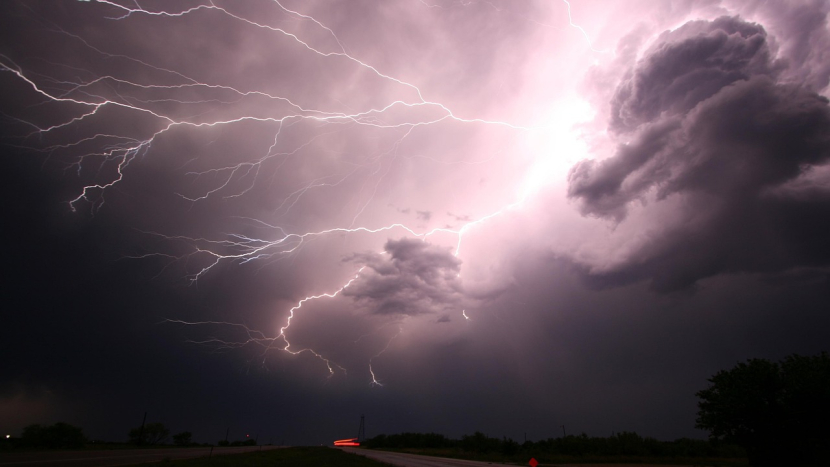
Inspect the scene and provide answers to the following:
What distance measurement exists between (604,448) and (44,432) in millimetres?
49729

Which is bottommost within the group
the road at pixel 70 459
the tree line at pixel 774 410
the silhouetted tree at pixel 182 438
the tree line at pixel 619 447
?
the silhouetted tree at pixel 182 438

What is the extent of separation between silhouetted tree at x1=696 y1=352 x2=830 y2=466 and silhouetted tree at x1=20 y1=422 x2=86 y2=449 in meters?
46.7

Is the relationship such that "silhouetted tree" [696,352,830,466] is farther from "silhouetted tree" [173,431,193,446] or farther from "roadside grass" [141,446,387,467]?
"silhouetted tree" [173,431,193,446]

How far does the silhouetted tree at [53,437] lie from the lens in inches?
1130

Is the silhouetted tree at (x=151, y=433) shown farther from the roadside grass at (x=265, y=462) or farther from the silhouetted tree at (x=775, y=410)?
the silhouetted tree at (x=775, y=410)

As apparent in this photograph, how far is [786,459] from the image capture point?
64.2 feet

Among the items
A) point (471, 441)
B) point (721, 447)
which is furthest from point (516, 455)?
point (721, 447)

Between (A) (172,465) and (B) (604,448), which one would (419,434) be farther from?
(A) (172,465)

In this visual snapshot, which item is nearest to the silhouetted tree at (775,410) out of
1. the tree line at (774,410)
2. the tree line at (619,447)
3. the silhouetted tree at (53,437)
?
the tree line at (774,410)

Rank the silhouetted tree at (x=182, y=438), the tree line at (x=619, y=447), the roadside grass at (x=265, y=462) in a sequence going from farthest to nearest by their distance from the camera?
1. the silhouetted tree at (x=182, y=438)
2. the tree line at (x=619, y=447)
3. the roadside grass at (x=265, y=462)

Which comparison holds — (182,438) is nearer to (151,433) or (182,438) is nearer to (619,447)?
(151,433)

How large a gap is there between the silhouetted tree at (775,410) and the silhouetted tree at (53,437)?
46.7m

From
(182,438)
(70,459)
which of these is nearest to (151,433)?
(182,438)

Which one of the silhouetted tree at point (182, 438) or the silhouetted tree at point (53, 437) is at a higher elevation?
the silhouetted tree at point (53, 437)
